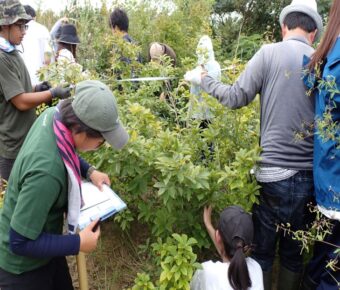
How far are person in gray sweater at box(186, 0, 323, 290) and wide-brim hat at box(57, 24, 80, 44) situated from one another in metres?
2.37

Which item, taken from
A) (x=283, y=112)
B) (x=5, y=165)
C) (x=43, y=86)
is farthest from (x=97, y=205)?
(x=43, y=86)

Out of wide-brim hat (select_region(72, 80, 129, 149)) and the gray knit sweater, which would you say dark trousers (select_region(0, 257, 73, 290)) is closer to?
wide-brim hat (select_region(72, 80, 129, 149))

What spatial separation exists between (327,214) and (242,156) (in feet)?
1.71

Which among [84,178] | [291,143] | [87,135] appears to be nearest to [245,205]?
[291,143]

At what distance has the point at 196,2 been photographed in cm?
598

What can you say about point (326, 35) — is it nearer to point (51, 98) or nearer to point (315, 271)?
point (315, 271)

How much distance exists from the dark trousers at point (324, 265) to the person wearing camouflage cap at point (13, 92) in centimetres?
188

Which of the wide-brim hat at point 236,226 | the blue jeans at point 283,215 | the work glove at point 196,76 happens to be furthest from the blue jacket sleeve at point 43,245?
the work glove at point 196,76

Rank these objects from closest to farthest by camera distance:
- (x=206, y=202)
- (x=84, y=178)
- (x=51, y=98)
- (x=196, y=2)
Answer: (x=84, y=178) → (x=206, y=202) → (x=51, y=98) → (x=196, y=2)

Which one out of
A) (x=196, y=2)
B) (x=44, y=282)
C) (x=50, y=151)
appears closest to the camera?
(x=50, y=151)

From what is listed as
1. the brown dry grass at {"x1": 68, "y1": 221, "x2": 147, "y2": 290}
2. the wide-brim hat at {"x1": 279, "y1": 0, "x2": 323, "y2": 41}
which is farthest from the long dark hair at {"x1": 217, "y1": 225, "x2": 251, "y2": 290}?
the wide-brim hat at {"x1": 279, "y1": 0, "x2": 323, "y2": 41}

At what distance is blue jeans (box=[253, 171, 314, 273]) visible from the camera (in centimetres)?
218

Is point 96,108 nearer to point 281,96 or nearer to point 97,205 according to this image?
point 97,205

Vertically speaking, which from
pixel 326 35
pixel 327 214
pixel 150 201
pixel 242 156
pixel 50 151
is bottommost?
pixel 150 201
